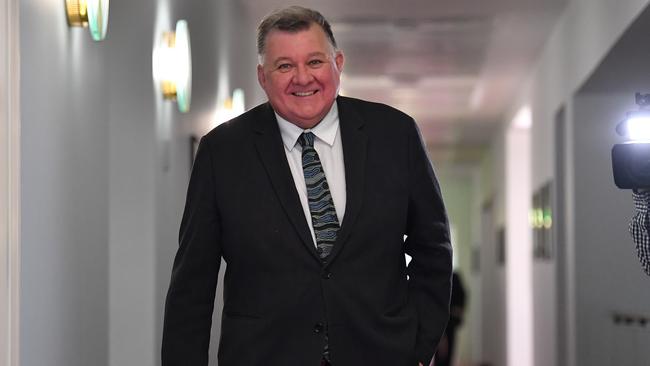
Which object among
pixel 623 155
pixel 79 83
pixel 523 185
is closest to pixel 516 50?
pixel 523 185

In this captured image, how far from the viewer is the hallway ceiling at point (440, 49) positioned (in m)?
6.22

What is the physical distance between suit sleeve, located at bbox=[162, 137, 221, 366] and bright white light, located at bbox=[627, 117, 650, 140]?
65.7 inches

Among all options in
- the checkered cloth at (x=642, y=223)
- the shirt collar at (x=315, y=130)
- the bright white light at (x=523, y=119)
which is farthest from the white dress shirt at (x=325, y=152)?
the bright white light at (x=523, y=119)

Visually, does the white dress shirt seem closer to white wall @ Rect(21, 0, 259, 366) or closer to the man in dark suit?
the man in dark suit

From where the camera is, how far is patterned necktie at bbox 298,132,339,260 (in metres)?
2.00

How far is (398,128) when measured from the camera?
211cm

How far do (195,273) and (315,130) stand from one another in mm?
337

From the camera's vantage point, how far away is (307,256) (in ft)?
6.47

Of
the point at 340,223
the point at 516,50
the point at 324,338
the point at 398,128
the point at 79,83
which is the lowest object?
the point at 324,338

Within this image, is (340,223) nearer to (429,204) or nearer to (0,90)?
(429,204)

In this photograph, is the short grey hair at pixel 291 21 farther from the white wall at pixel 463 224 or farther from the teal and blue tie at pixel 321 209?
the white wall at pixel 463 224

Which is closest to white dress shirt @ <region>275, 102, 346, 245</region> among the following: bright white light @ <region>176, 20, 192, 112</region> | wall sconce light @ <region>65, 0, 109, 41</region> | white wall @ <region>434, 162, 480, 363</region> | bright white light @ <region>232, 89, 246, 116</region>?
wall sconce light @ <region>65, 0, 109, 41</region>

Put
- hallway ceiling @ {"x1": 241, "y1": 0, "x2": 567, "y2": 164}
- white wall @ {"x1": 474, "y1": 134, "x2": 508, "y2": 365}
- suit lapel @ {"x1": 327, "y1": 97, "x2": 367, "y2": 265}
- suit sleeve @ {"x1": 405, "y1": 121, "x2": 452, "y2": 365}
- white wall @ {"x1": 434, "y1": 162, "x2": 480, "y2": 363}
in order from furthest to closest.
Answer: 1. white wall @ {"x1": 434, "y1": 162, "x2": 480, "y2": 363}
2. white wall @ {"x1": 474, "y1": 134, "x2": 508, "y2": 365}
3. hallway ceiling @ {"x1": 241, "y1": 0, "x2": 567, "y2": 164}
4. suit sleeve @ {"x1": 405, "y1": 121, "x2": 452, "y2": 365}
5. suit lapel @ {"x1": 327, "y1": 97, "x2": 367, "y2": 265}

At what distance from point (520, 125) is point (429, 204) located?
8.26 m
